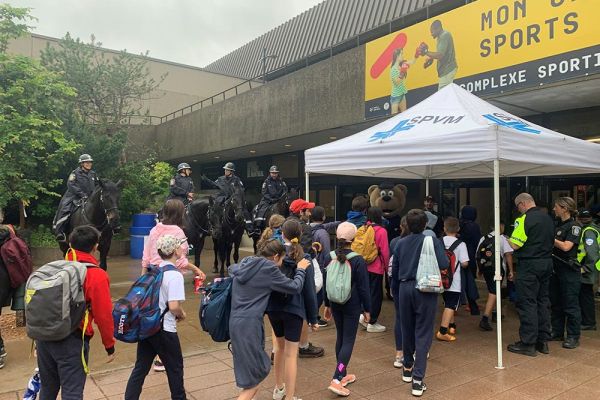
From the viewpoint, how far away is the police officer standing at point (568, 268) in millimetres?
5328

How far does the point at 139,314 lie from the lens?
10.5 ft

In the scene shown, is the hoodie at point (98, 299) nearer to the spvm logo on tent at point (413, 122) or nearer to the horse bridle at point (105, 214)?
the spvm logo on tent at point (413, 122)

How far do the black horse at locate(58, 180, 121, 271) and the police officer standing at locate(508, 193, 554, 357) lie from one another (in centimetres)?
646

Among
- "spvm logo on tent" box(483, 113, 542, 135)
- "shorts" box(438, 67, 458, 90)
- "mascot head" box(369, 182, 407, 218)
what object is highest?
"shorts" box(438, 67, 458, 90)

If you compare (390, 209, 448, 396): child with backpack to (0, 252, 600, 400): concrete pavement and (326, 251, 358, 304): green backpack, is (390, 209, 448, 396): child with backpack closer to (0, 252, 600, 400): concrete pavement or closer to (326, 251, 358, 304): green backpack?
(0, 252, 600, 400): concrete pavement

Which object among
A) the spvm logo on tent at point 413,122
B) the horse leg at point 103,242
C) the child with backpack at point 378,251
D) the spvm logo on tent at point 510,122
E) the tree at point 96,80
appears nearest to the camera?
the spvm logo on tent at point 510,122

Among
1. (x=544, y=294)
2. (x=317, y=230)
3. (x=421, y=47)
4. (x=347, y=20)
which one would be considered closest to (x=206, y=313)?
(x=317, y=230)

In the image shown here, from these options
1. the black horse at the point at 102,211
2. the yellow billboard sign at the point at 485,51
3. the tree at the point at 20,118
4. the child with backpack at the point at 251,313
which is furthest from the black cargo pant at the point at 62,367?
the tree at the point at 20,118

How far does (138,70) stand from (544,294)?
781 inches

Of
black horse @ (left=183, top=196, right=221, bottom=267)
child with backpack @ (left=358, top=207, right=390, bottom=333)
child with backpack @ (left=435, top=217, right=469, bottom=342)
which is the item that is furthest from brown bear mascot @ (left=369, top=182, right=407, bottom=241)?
black horse @ (left=183, top=196, right=221, bottom=267)

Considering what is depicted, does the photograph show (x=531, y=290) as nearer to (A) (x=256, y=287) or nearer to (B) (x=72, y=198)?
(A) (x=256, y=287)

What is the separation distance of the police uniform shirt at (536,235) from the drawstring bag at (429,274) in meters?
1.59

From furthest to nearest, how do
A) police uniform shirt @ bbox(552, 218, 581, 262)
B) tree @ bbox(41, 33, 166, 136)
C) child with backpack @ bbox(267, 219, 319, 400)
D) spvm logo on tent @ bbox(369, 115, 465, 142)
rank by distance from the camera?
1. tree @ bbox(41, 33, 166, 136)
2. spvm logo on tent @ bbox(369, 115, 465, 142)
3. police uniform shirt @ bbox(552, 218, 581, 262)
4. child with backpack @ bbox(267, 219, 319, 400)

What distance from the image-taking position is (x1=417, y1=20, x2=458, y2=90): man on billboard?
26.3ft
